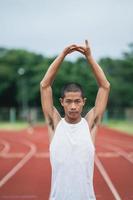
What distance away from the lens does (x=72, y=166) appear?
3666 mm

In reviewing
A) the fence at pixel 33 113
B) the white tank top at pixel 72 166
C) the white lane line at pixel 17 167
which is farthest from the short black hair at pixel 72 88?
the fence at pixel 33 113

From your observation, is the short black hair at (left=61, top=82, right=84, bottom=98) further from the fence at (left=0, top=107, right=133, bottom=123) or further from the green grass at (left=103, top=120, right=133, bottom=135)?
the fence at (left=0, top=107, right=133, bottom=123)

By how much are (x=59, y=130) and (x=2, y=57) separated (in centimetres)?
7820

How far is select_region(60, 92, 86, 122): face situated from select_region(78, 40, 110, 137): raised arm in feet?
0.74

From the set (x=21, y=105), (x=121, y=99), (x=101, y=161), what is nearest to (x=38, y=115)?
(x=21, y=105)

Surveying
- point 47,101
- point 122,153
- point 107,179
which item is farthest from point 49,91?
point 122,153

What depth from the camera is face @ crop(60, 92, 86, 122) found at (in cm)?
379

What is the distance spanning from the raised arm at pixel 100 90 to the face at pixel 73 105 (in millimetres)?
226

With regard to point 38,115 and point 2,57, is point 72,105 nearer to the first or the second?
point 38,115

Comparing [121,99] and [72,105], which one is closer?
[72,105]

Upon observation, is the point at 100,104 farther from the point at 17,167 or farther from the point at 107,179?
the point at 17,167

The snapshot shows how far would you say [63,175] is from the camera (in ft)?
12.0

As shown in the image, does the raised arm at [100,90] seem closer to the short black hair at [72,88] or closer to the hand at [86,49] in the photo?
the hand at [86,49]

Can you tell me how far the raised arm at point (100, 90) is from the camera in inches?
158
